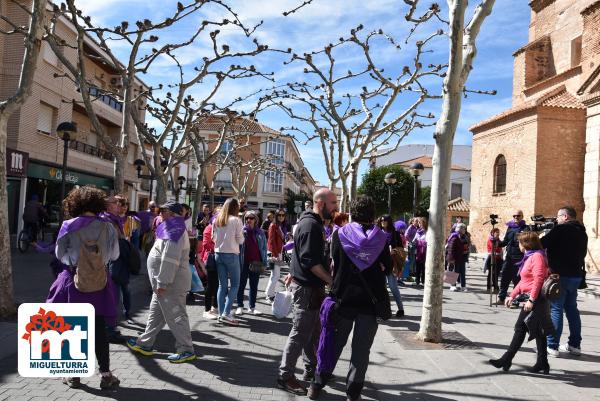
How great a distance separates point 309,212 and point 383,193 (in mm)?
47655

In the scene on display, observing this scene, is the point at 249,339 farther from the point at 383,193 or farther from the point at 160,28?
the point at 383,193

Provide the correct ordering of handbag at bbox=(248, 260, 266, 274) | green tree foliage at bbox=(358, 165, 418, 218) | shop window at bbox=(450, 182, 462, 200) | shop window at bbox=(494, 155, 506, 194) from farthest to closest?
shop window at bbox=(450, 182, 462, 200) < green tree foliage at bbox=(358, 165, 418, 218) < shop window at bbox=(494, 155, 506, 194) < handbag at bbox=(248, 260, 266, 274)

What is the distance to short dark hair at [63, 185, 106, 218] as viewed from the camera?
4246mm

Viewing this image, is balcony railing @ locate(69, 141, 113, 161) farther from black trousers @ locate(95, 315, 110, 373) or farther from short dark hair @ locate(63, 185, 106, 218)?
black trousers @ locate(95, 315, 110, 373)

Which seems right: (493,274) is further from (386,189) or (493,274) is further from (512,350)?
(386,189)

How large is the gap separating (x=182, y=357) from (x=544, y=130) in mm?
19805

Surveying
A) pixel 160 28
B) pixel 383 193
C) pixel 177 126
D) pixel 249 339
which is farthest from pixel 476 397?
pixel 383 193

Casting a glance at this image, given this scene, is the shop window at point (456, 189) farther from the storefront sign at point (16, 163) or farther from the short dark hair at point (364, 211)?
the short dark hair at point (364, 211)

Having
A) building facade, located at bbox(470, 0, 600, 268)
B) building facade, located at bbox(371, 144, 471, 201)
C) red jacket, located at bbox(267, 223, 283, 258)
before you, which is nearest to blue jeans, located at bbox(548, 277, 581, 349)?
red jacket, located at bbox(267, 223, 283, 258)

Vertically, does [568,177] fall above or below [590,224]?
above

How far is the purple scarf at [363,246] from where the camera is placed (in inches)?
160

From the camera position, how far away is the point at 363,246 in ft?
13.4

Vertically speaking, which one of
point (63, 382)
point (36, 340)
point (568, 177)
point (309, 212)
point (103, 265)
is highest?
point (568, 177)

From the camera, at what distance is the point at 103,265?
4246 millimetres
